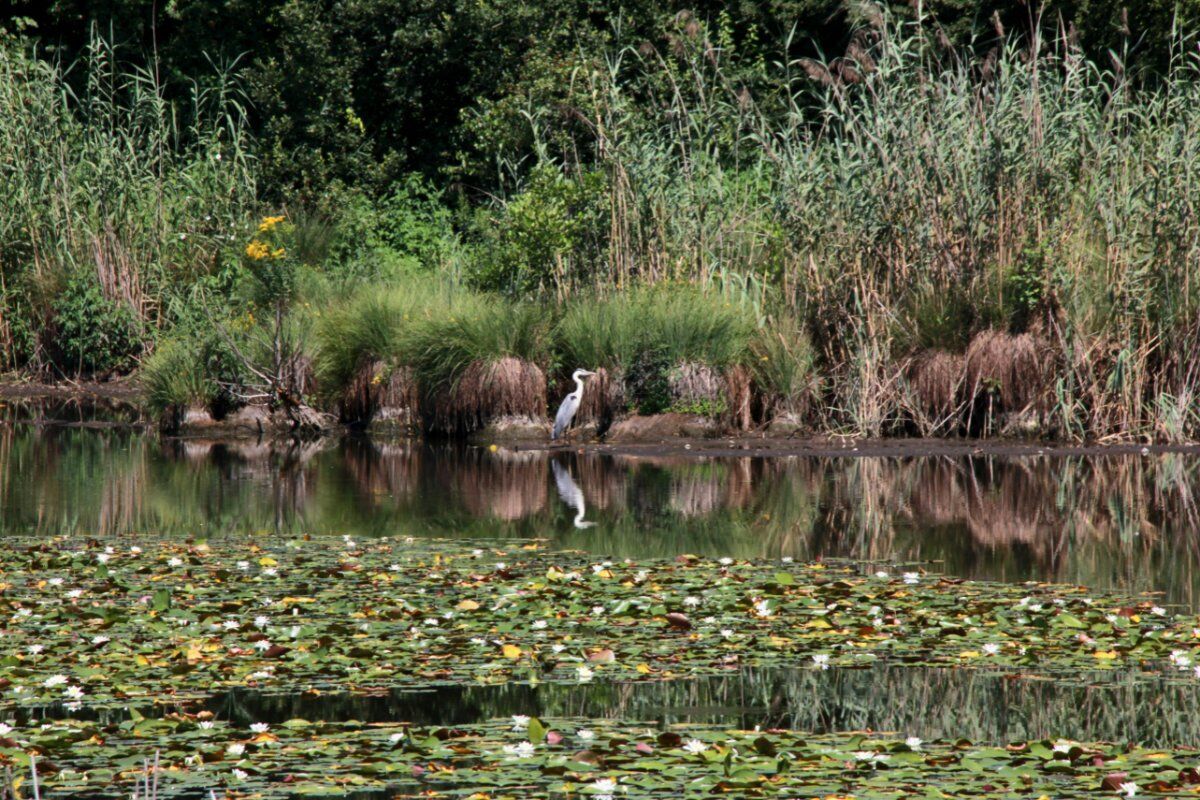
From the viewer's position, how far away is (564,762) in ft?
17.6

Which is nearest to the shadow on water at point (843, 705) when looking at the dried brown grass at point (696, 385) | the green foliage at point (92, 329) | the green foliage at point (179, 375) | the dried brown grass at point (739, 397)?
the dried brown grass at point (696, 385)

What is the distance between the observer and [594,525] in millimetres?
10984

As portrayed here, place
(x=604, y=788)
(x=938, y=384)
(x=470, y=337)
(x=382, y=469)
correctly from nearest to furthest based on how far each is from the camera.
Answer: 1. (x=604, y=788)
2. (x=382, y=469)
3. (x=938, y=384)
4. (x=470, y=337)

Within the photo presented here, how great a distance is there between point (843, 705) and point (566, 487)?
280 inches

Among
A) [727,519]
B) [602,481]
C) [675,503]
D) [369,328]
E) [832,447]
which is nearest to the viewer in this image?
[727,519]

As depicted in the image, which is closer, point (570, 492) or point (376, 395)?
point (570, 492)

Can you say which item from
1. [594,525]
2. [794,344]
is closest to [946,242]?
[794,344]

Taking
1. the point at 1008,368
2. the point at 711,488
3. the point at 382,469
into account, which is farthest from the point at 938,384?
the point at 382,469

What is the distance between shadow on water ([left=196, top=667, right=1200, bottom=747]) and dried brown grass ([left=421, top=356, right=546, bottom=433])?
1037 centimetres

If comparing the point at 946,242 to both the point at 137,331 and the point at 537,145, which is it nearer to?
the point at 537,145

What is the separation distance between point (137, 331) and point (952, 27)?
1206 cm

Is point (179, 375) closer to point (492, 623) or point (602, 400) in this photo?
point (602, 400)

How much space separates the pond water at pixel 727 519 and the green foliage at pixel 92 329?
10.0 feet

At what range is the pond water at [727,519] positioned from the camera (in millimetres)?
6180
